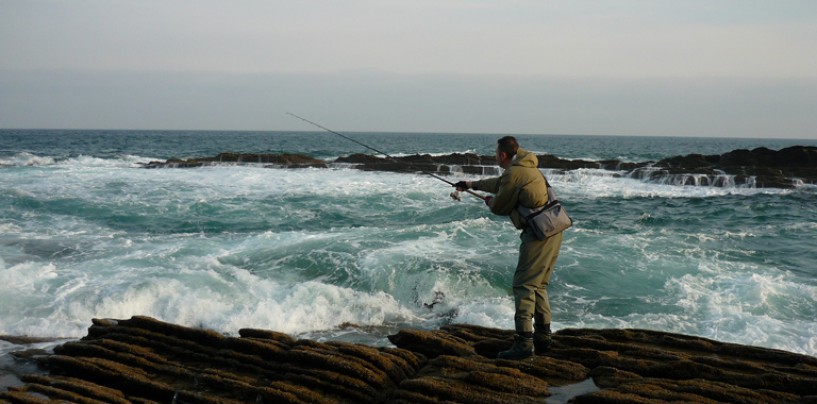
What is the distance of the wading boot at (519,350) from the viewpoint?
5.41 metres

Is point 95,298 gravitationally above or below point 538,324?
below

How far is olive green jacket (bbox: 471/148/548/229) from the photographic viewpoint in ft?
17.4

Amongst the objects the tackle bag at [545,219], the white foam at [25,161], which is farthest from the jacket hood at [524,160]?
the white foam at [25,161]

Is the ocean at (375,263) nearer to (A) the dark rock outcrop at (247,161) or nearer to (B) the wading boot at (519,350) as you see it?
(B) the wading boot at (519,350)

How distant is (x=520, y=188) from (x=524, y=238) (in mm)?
453

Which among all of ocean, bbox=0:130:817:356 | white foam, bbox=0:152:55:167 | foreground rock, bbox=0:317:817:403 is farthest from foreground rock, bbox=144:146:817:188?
foreground rock, bbox=0:317:817:403

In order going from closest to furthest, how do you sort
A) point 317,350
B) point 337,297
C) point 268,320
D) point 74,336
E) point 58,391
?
point 58,391
point 317,350
point 74,336
point 268,320
point 337,297

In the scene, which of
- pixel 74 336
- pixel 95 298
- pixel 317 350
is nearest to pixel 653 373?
pixel 317 350

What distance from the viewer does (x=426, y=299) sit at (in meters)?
9.80

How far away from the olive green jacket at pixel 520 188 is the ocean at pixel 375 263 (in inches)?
123

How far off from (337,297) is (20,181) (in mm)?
21125

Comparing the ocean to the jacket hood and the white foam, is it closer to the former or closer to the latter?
the jacket hood

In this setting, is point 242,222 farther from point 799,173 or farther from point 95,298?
point 799,173

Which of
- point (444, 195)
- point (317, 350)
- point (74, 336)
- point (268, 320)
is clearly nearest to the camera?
point (317, 350)
